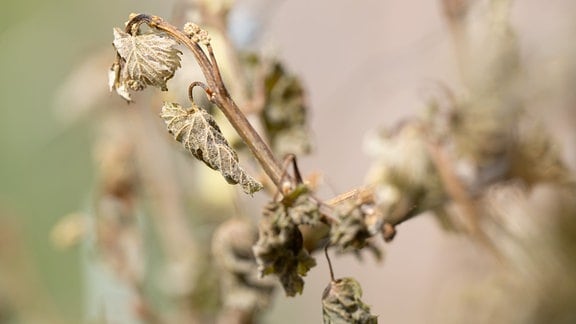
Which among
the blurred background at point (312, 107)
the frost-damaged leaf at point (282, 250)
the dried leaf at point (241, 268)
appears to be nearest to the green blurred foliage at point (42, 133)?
the blurred background at point (312, 107)

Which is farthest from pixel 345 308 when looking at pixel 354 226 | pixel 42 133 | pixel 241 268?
pixel 42 133

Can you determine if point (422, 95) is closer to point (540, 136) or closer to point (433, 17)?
point (540, 136)

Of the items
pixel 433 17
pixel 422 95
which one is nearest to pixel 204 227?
pixel 422 95

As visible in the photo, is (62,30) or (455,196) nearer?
(455,196)

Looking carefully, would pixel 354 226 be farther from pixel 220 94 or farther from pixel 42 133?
pixel 42 133

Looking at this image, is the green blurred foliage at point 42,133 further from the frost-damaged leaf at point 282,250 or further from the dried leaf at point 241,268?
the frost-damaged leaf at point 282,250

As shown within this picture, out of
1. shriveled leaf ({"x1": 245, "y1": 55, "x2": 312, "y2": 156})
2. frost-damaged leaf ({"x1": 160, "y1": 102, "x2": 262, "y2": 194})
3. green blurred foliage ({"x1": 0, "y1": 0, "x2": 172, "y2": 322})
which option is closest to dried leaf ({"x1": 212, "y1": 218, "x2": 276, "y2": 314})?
shriveled leaf ({"x1": 245, "y1": 55, "x2": 312, "y2": 156})

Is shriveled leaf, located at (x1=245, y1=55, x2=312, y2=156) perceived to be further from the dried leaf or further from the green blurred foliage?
the green blurred foliage
